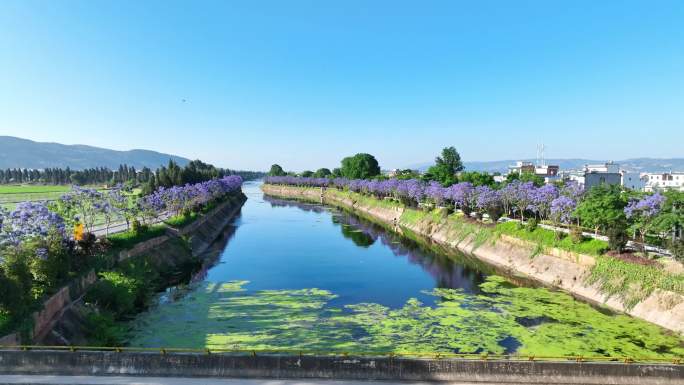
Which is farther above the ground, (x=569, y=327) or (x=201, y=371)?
(x=201, y=371)

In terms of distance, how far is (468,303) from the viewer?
39250 mm

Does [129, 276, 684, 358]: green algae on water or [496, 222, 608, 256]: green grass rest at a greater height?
[496, 222, 608, 256]: green grass

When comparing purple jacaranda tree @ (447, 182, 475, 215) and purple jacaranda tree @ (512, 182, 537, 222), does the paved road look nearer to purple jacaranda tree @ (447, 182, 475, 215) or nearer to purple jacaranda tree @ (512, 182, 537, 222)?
purple jacaranda tree @ (512, 182, 537, 222)

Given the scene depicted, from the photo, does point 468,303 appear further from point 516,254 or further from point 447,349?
point 516,254

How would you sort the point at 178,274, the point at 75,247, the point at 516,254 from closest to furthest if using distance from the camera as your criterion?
the point at 75,247
the point at 178,274
the point at 516,254

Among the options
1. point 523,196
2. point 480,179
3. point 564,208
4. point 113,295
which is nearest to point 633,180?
point 480,179

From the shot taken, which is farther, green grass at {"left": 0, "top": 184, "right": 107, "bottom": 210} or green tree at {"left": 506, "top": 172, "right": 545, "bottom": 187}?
green tree at {"left": 506, "top": 172, "right": 545, "bottom": 187}

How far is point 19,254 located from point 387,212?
97.3m

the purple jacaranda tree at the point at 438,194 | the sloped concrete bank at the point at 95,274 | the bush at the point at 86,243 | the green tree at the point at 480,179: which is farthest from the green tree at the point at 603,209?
the green tree at the point at 480,179

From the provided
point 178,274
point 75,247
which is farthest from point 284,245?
point 75,247

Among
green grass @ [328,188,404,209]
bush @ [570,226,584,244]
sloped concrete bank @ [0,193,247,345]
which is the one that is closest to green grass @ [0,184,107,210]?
sloped concrete bank @ [0,193,247,345]

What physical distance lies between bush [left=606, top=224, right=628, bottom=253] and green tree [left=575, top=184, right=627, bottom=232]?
794mm

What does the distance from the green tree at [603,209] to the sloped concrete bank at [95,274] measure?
153ft

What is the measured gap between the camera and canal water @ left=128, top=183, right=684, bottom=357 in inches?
1126
